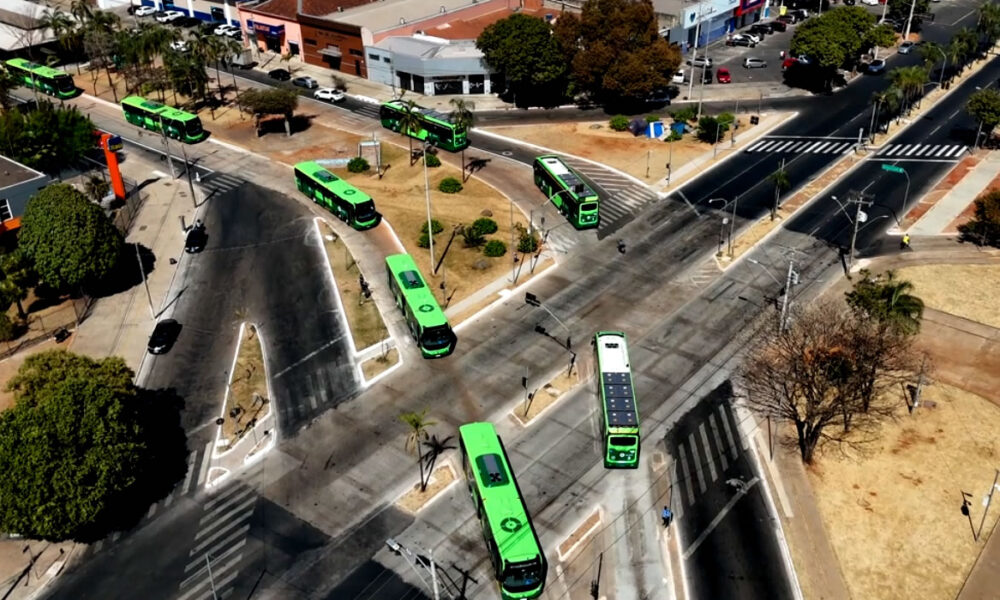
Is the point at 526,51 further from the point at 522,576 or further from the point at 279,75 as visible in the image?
the point at 522,576

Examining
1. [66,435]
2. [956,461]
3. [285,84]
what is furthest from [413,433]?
Answer: [285,84]

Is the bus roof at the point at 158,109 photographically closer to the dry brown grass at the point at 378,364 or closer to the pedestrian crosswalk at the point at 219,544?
the dry brown grass at the point at 378,364

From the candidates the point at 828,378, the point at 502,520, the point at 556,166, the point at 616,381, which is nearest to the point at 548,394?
the point at 616,381

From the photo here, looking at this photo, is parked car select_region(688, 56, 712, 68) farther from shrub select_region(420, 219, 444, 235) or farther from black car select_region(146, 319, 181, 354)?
black car select_region(146, 319, 181, 354)

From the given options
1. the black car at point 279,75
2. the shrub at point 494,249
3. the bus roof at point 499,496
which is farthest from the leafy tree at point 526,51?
the bus roof at point 499,496

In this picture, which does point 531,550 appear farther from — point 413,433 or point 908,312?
point 908,312

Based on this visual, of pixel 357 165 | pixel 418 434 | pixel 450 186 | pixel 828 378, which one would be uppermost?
pixel 357 165
